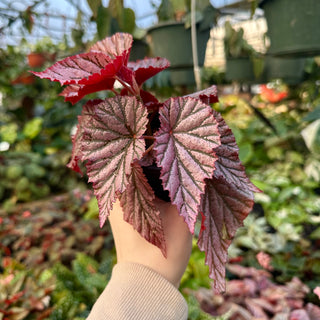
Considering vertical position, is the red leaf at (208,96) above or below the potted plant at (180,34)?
below

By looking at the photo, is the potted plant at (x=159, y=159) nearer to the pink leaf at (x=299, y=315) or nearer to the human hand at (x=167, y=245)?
the human hand at (x=167, y=245)

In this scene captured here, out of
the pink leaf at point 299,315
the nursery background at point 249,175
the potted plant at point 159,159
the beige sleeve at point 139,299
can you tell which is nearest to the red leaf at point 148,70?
the potted plant at point 159,159

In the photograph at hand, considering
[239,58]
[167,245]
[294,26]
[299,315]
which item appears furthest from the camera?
[239,58]

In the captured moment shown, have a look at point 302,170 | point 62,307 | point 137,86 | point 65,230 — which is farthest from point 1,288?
point 302,170

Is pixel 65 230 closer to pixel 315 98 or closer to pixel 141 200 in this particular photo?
pixel 141 200

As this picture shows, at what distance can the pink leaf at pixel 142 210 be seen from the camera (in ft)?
1.43

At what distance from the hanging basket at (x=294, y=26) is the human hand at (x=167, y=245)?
109cm

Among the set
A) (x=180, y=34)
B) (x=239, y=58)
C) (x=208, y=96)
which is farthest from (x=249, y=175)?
(x=208, y=96)

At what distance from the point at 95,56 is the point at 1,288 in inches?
43.3

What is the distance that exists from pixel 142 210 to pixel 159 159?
0.10 meters

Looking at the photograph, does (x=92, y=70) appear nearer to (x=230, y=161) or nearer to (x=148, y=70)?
(x=148, y=70)

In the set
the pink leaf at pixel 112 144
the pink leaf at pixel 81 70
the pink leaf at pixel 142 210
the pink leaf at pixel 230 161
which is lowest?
the pink leaf at pixel 142 210

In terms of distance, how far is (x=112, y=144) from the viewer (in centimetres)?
42

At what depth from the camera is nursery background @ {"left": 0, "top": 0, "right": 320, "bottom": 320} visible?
1.10 metres
